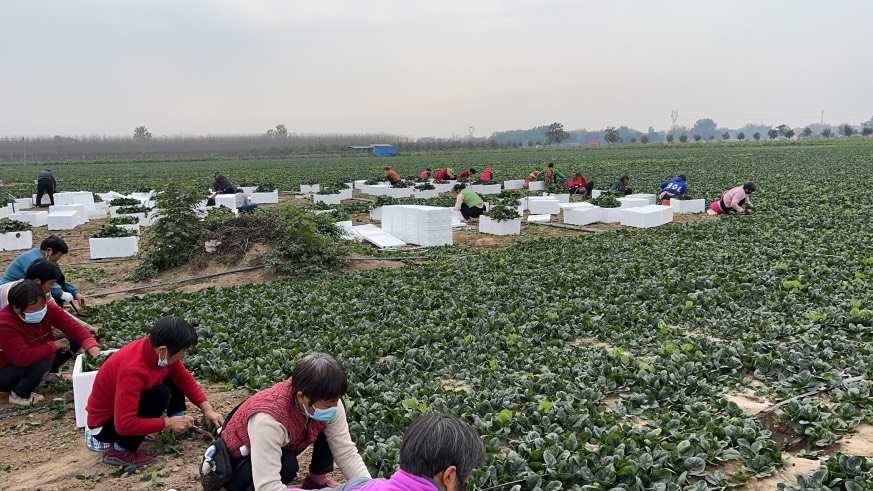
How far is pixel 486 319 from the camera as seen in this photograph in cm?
781

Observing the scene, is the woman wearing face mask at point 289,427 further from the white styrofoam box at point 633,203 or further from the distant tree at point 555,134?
the distant tree at point 555,134

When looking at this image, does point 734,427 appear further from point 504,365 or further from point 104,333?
point 104,333

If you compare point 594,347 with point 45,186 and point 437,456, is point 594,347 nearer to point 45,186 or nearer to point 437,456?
point 437,456

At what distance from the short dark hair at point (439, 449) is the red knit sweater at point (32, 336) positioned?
Answer: 4.35 meters

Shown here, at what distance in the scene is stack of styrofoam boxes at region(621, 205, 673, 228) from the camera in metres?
16.3

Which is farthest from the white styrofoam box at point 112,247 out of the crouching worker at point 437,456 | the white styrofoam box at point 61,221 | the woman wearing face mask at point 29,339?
the crouching worker at point 437,456

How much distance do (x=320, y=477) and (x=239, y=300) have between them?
234 inches

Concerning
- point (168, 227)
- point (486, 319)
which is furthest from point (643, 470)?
point (168, 227)

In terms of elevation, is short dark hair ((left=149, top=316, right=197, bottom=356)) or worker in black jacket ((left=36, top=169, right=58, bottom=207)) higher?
worker in black jacket ((left=36, top=169, right=58, bottom=207))

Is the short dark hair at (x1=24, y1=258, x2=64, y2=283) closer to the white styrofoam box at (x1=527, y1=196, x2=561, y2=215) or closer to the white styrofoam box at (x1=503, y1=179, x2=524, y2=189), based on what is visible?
the white styrofoam box at (x1=527, y1=196, x2=561, y2=215)

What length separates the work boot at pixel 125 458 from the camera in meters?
4.48

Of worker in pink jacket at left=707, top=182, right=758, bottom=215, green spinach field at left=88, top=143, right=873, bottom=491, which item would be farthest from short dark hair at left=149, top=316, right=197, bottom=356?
worker in pink jacket at left=707, top=182, right=758, bottom=215

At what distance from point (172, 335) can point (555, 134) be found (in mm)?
140972

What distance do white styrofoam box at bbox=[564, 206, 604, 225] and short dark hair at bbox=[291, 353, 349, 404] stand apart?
14.7m
